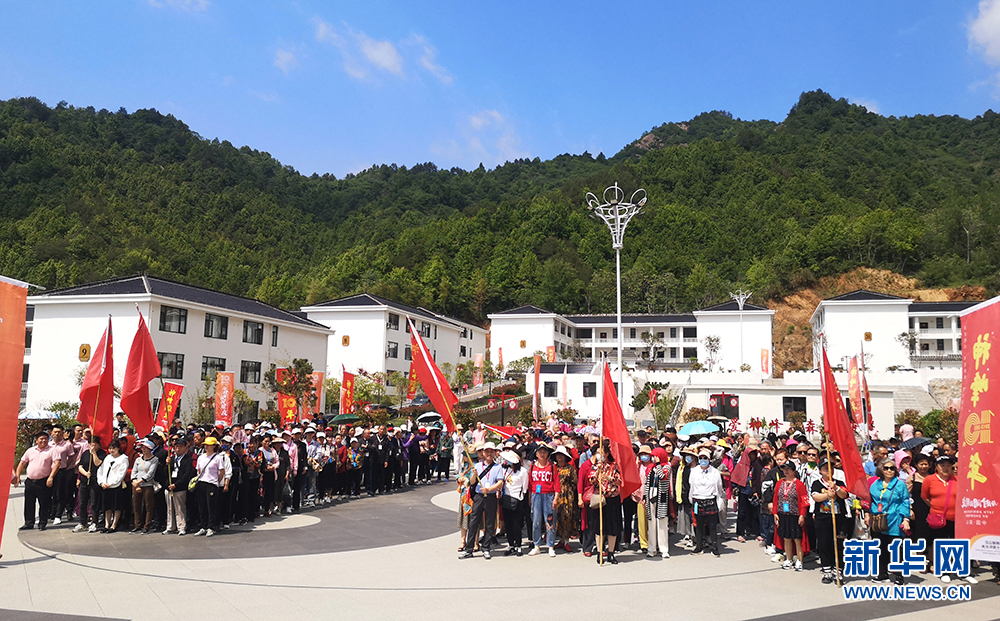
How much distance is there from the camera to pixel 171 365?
33094mm

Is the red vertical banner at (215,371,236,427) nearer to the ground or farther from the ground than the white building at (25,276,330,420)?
nearer to the ground

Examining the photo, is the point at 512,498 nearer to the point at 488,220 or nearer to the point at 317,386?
the point at 317,386

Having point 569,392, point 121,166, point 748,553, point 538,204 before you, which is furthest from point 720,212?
point 748,553

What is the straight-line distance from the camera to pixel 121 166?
85.0 metres

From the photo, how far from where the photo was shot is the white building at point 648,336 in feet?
197

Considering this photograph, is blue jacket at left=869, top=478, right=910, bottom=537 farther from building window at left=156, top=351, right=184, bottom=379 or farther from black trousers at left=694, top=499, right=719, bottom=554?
building window at left=156, top=351, right=184, bottom=379

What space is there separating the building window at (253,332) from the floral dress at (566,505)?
3084cm

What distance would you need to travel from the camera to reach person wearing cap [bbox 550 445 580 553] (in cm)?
1022

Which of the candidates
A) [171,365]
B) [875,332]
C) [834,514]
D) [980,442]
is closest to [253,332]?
[171,365]

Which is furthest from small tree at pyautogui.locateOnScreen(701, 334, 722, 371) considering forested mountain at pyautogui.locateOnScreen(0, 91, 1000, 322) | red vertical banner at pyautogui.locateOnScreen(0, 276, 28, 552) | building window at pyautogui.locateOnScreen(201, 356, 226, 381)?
red vertical banner at pyautogui.locateOnScreen(0, 276, 28, 552)

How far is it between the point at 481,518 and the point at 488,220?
88.3 meters

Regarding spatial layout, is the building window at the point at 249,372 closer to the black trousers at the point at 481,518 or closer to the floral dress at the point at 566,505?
the black trousers at the point at 481,518

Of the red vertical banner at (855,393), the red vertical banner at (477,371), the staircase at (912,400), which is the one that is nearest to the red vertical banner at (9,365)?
the red vertical banner at (855,393)

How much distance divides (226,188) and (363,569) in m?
94.0
